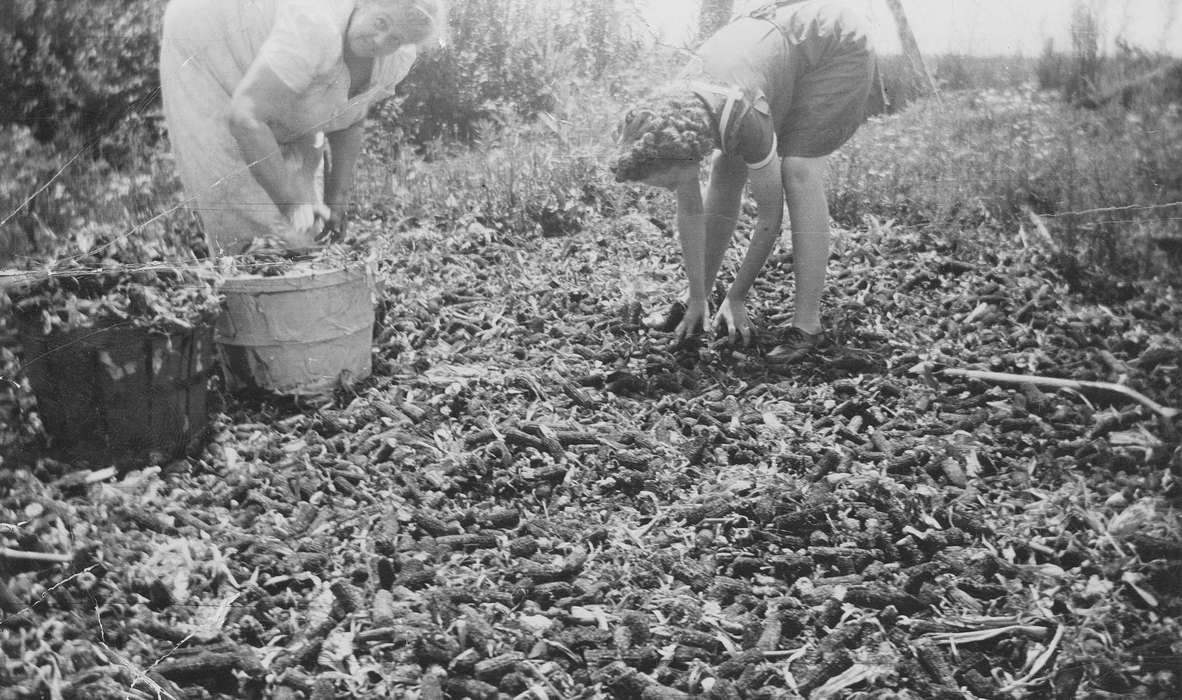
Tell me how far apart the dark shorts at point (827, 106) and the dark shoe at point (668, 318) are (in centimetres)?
84

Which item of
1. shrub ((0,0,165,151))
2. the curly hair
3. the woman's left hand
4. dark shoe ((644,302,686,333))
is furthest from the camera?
dark shoe ((644,302,686,333))

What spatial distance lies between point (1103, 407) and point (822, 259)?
1727 mm

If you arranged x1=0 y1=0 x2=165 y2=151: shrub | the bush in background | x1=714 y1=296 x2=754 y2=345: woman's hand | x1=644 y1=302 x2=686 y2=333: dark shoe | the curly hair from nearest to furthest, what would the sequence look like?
1. the bush in background
2. x1=0 y1=0 x2=165 y2=151: shrub
3. the curly hair
4. x1=714 y1=296 x2=754 y2=345: woman's hand
5. x1=644 y1=302 x2=686 y2=333: dark shoe

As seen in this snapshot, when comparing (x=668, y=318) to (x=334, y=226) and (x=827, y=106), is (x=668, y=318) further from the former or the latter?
(x=334, y=226)

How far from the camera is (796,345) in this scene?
3254mm

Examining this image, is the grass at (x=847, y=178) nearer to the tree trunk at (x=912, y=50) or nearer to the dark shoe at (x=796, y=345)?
the tree trunk at (x=912, y=50)

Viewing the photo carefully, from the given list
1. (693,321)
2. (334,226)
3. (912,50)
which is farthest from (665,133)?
(334,226)

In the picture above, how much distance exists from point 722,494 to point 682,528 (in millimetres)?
186

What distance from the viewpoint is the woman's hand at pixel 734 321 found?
3453mm

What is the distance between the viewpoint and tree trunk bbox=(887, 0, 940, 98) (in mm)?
2234

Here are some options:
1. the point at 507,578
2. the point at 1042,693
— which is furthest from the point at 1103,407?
the point at 507,578

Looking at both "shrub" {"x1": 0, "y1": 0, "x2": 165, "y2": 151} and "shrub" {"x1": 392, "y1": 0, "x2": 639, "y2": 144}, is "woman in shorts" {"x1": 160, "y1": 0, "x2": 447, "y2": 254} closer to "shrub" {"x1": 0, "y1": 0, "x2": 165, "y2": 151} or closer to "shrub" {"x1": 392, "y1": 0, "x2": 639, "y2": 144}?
"shrub" {"x1": 0, "y1": 0, "x2": 165, "y2": 151}

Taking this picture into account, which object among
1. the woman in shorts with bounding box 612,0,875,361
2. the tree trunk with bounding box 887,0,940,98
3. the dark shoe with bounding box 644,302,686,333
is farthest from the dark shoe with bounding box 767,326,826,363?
the tree trunk with bounding box 887,0,940,98

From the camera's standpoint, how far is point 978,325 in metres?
2.29
